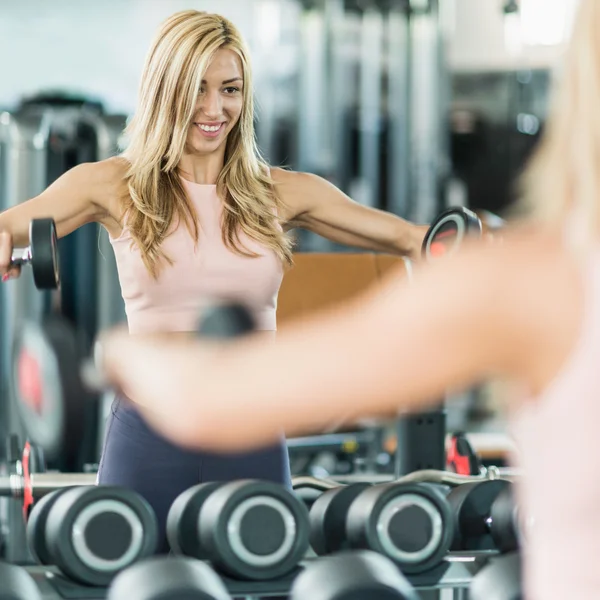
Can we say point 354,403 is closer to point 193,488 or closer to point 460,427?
point 193,488

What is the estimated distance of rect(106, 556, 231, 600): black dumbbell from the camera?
4.46 ft

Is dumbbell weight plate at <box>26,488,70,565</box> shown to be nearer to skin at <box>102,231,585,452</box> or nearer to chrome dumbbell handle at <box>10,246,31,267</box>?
chrome dumbbell handle at <box>10,246,31,267</box>

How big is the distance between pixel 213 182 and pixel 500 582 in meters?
0.95

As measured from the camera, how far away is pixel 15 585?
141 centimetres

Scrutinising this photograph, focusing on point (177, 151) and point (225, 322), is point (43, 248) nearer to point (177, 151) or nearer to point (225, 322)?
point (177, 151)

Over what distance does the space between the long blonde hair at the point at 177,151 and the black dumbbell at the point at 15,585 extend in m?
0.62

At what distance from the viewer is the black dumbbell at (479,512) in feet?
6.19

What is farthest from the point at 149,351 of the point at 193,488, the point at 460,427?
the point at 460,427

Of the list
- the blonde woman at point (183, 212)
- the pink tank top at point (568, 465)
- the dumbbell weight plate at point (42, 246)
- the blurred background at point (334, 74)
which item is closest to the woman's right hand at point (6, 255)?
the blonde woman at point (183, 212)

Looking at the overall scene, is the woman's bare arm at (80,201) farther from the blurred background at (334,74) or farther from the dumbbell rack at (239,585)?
the blurred background at (334,74)

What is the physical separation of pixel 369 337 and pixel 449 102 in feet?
21.4

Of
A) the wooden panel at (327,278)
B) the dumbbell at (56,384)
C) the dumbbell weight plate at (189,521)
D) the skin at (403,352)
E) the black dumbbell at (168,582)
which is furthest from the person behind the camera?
the wooden panel at (327,278)

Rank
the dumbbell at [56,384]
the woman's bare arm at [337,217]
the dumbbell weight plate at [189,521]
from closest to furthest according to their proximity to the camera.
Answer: the dumbbell at [56,384]
the dumbbell weight plate at [189,521]
the woman's bare arm at [337,217]

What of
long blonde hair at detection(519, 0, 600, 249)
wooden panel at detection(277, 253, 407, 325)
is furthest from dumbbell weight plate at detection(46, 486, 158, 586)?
wooden panel at detection(277, 253, 407, 325)
